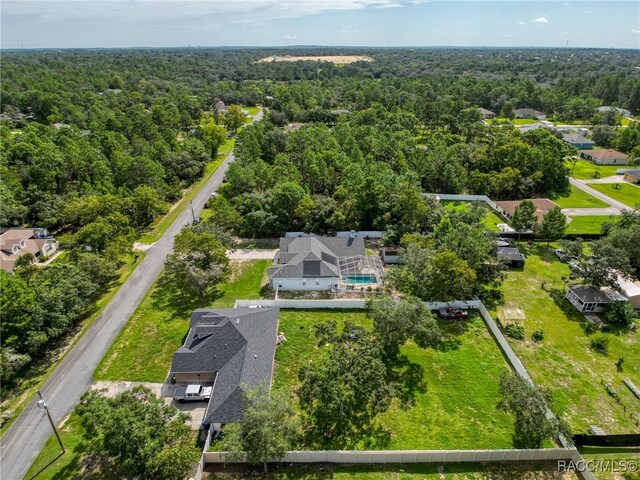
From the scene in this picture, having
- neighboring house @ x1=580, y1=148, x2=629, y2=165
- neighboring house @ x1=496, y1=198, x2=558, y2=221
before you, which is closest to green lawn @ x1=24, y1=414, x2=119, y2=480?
neighboring house @ x1=496, y1=198, x2=558, y2=221

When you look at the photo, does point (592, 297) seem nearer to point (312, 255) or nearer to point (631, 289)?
point (631, 289)

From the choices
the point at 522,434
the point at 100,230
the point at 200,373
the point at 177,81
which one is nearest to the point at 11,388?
the point at 200,373

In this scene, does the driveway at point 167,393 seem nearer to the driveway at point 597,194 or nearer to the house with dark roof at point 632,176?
the driveway at point 597,194

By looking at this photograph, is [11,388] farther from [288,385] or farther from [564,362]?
[564,362]

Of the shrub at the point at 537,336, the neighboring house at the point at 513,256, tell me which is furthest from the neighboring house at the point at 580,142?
the shrub at the point at 537,336

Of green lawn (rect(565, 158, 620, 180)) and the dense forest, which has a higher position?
the dense forest

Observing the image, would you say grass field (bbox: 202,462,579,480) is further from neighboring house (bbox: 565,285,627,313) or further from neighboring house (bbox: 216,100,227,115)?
neighboring house (bbox: 216,100,227,115)
